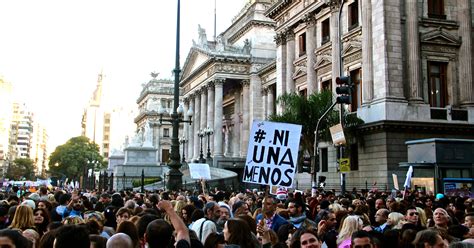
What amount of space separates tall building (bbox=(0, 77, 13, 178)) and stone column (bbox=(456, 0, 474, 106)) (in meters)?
132

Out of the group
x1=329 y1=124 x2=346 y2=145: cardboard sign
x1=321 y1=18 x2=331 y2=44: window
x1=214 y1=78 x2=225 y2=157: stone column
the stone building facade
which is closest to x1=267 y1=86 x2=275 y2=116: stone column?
x1=214 y1=78 x2=225 y2=157: stone column

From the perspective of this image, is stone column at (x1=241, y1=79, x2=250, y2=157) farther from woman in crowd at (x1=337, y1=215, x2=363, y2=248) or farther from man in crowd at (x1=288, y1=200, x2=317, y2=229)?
woman in crowd at (x1=337, y1=215, x2=363, y2=248)

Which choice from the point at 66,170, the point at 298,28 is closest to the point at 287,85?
the point at 298,28

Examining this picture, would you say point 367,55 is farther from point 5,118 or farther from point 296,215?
point 5,118

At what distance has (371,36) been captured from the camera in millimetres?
29891

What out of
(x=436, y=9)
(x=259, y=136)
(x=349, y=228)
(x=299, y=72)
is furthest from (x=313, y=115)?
(x=349, y=228)

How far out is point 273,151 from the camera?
937 centimetres

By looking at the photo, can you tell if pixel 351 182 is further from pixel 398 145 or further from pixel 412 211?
pixel 412 211

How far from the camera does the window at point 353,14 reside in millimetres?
32562

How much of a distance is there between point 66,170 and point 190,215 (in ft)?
358

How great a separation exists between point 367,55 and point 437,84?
4.61 meters

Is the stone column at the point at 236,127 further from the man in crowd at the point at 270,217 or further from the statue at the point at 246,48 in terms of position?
the man in crowd at the point at 270,217

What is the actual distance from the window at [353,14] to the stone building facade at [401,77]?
2 centimetres

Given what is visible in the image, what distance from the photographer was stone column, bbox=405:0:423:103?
1139 inches
